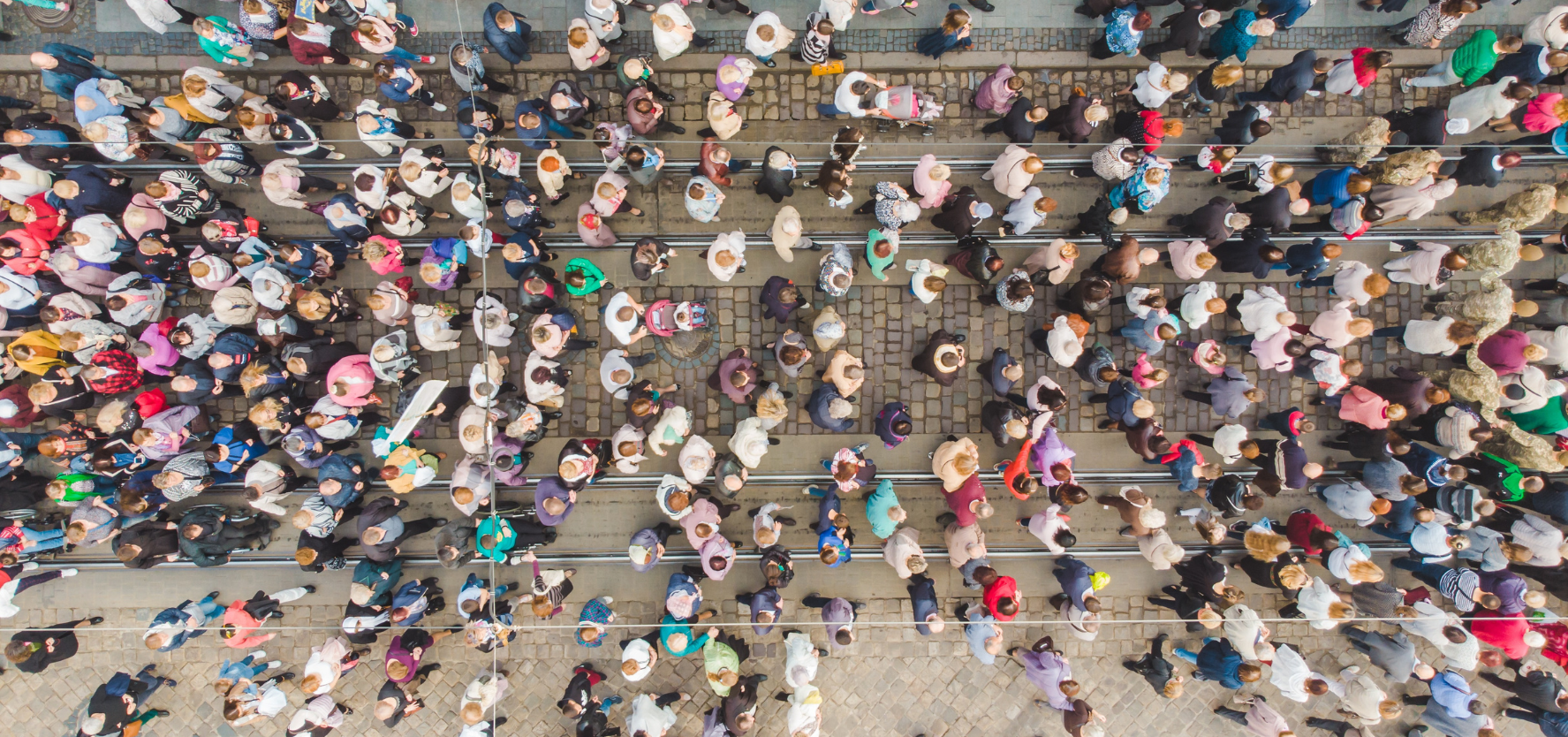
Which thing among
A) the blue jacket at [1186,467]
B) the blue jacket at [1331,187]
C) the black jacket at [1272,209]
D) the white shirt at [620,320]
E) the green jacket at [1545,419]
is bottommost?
the blue jacket at [1186,467]

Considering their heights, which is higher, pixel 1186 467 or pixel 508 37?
pixel 508 37

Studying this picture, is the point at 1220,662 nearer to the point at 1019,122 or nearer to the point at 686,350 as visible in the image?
the point at 1019,122

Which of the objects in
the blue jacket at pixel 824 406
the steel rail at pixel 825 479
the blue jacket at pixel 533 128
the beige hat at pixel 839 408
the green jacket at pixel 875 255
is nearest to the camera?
the beige hat at pixel 839 408

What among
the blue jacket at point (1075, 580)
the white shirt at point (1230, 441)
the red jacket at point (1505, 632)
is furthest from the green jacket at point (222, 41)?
the red jacket at point (1505, 632)

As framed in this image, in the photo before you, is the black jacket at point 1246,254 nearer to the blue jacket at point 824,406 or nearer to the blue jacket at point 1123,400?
the blue jacket at point 1123,400

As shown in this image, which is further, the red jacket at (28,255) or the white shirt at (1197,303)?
the white shirt at (1197,303)

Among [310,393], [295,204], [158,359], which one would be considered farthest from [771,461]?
[158,359]

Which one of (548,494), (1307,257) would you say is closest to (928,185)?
(1307,257)
